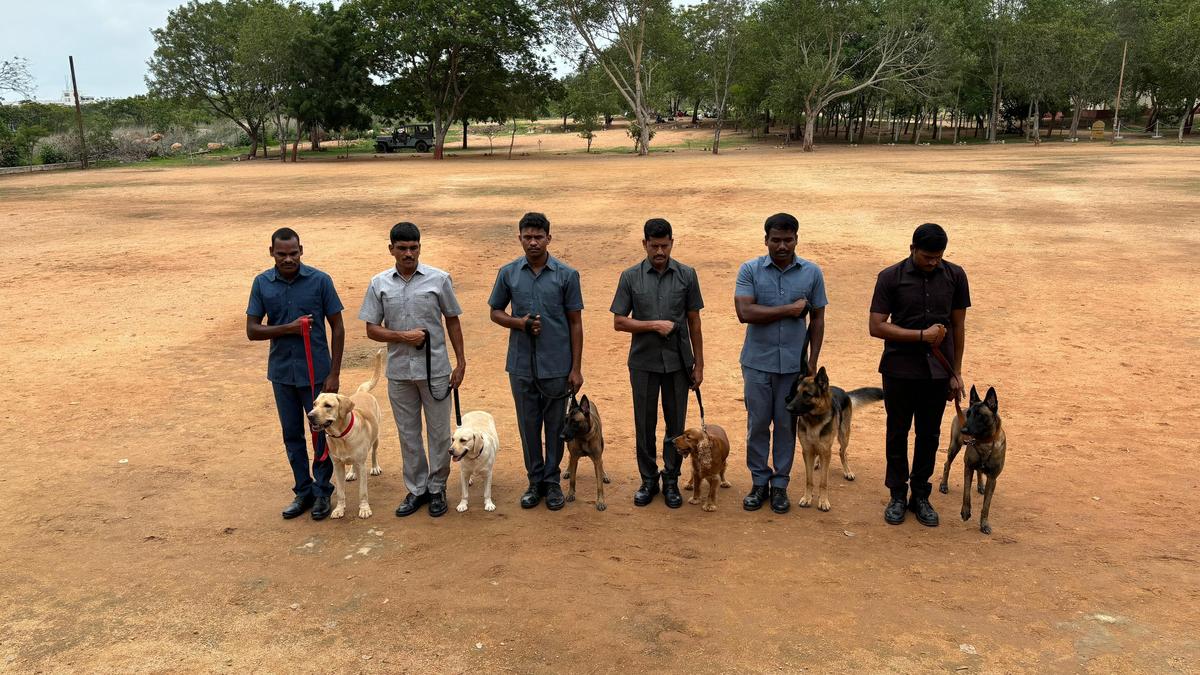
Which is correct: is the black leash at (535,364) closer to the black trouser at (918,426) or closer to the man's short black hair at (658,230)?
the man's short black hair at (658,230)

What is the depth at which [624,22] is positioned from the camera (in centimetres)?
4706

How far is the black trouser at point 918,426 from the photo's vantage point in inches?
203

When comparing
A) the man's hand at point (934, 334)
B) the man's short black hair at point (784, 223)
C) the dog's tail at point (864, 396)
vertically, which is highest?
the man's short black hair at point (784, 223)

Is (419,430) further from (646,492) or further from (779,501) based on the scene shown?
(779,501)

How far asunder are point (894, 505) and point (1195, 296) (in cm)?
993

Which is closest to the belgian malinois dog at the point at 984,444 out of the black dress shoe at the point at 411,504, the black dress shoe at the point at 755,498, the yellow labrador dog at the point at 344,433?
the black dress shoe at the point at 755,498

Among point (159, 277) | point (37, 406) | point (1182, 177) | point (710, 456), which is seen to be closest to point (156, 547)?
point (710, 456)

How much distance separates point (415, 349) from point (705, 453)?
2187 mm

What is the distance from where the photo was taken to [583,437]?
5508 mm

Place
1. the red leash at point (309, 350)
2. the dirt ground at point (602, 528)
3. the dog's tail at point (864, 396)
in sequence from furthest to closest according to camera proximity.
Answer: the dog's tail at point (864, 396) → the red leash at point (309, 350) → the dirt ground at point (602, 528)

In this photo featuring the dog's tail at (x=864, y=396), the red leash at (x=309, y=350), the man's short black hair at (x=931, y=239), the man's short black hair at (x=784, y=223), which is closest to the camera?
the man's short black hair at (x=931, y=239)

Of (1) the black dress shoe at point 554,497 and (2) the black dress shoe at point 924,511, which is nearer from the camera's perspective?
(2) the black dress shoe at point 924,511

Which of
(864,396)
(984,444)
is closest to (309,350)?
(864,396)

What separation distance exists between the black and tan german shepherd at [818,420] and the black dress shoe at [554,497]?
1.78 meters
